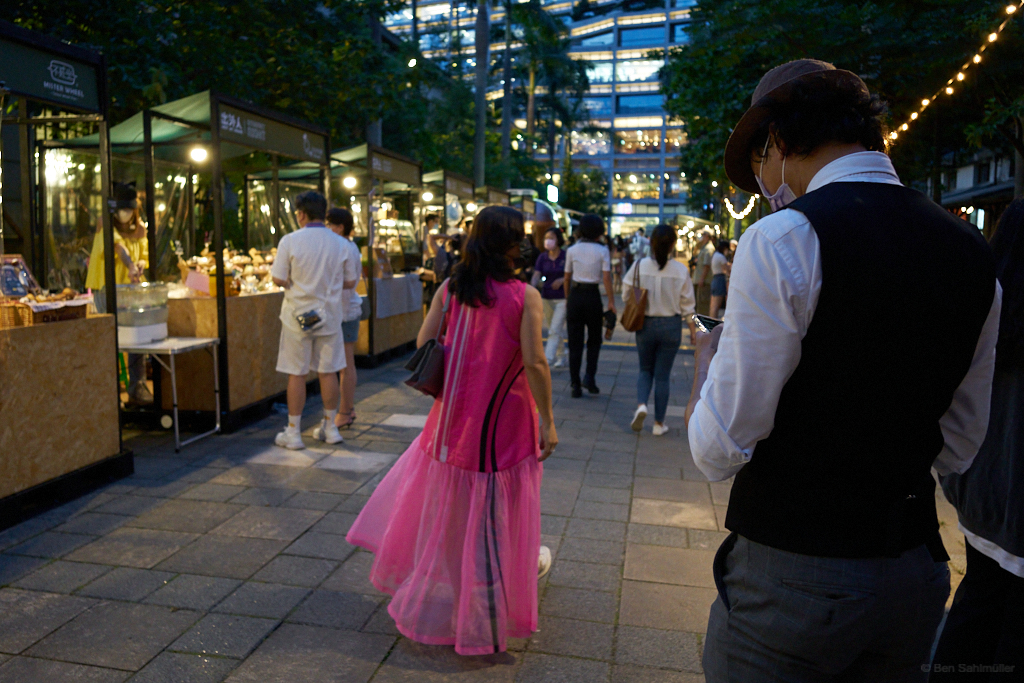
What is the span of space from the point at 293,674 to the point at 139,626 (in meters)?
0.82

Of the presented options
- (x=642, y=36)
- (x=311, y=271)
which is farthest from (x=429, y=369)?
(x=642, y=36)

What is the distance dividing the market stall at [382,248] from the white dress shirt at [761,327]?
8.42m

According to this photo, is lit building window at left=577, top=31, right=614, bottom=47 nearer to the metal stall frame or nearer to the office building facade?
the office building facade

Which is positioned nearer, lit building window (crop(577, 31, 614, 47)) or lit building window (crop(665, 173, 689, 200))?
lit building window (crop(577, 31, 614, 47))

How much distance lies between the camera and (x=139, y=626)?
3.29 metres

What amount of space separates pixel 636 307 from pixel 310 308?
272 centimetres

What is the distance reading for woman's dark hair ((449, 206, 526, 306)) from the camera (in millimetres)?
3105

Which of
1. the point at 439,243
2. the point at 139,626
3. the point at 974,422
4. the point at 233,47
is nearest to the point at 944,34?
the point at 439,243

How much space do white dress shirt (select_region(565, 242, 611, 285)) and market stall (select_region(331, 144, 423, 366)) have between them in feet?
9.02

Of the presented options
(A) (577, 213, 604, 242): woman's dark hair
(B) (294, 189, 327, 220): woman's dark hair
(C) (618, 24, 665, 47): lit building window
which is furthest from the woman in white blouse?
(C) (618, 24, 665, 47): lit building window

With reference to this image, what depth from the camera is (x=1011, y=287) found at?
7.04 ft

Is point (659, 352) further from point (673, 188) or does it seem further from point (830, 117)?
point (673, 188)

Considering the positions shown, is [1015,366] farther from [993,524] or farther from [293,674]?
[293,674]

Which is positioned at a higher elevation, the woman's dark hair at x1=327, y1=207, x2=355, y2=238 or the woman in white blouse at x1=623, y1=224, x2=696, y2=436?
the woman's dark hair at x1=327, y1=207, x2=355, y2=238
